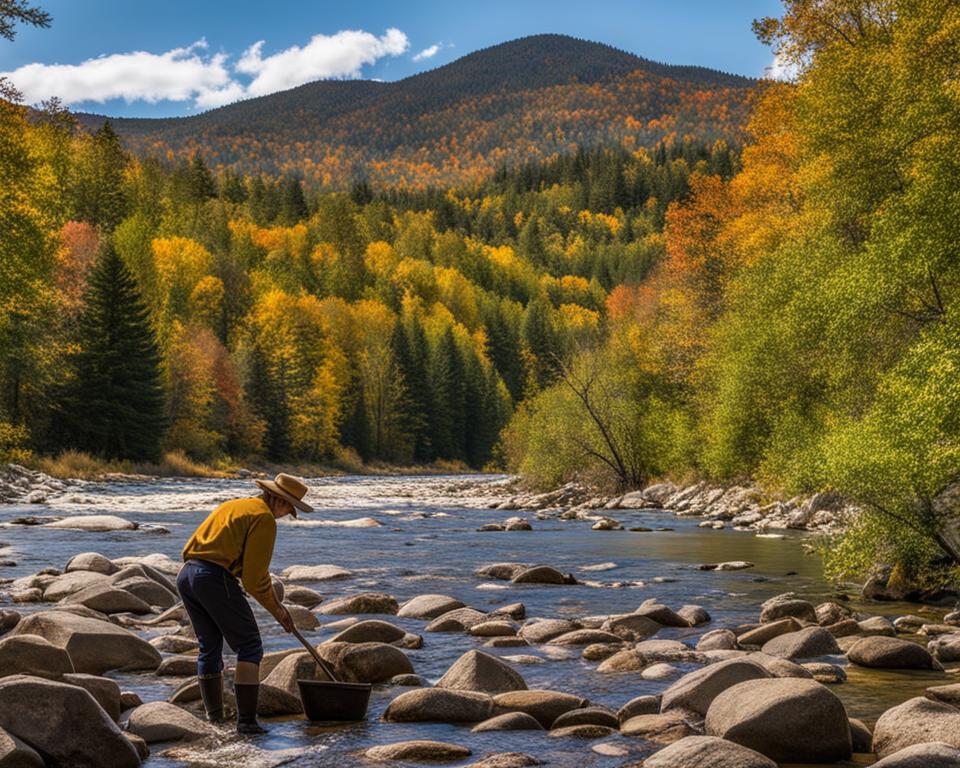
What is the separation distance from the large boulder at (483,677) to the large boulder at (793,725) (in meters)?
2.41

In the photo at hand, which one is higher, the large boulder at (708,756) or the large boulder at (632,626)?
the large boulder at (708,756)

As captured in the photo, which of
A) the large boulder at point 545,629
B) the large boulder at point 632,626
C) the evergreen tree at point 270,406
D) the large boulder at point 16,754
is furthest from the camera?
the evergreen tree at point 270,406

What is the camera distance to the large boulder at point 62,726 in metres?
7.51

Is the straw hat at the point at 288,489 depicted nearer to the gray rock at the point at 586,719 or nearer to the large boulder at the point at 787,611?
the gray rock at the point at 586,719

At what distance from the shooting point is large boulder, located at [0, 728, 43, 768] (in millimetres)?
7077

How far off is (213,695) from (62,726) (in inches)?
60.6

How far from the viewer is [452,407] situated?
292 ft

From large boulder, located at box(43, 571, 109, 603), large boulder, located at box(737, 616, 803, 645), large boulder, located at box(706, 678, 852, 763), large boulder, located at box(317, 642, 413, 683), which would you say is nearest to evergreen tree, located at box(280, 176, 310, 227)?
large boulder, located at box(43, 571, 109, 603)

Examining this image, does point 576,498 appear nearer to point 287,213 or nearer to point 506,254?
point 287,213

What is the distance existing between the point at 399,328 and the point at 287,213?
43223 mm

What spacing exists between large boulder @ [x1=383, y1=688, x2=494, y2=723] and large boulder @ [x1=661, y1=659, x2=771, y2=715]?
167 centimetres

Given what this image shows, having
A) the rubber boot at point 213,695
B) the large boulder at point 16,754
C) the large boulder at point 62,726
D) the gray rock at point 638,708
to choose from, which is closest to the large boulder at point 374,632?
the rubber boot at point 213,695

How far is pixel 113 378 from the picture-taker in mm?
49500

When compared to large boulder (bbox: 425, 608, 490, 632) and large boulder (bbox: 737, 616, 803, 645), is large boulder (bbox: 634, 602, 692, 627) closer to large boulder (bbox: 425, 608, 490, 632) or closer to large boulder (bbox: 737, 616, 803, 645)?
large boulder (bbox: 737, 616, 803, 645)
